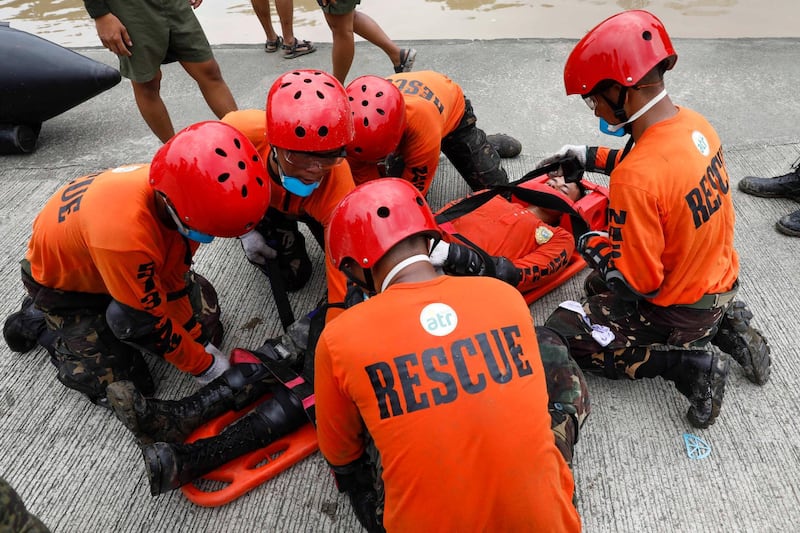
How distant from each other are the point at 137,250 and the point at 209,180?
1.40ft

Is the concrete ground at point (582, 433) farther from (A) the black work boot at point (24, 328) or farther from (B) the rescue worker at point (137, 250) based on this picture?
(B) the rescue worker at point (137, 250)

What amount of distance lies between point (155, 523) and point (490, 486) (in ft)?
5.20

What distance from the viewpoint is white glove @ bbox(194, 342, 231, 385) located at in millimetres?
2699

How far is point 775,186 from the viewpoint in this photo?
145 inches

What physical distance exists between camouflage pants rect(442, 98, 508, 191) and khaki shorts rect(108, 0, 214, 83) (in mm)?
1865

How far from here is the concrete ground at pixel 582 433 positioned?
221 centimetres

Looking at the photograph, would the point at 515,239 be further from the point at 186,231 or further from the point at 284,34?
the point at 284,34

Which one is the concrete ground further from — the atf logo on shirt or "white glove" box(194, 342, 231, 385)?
the atf logo on shirt

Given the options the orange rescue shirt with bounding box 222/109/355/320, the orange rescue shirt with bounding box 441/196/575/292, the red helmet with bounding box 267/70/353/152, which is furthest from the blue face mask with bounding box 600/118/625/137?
the orange rescue shirt with bounding box 222/109/355/320

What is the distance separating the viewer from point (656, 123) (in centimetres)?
214

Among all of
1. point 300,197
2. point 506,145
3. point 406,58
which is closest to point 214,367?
point 300,197

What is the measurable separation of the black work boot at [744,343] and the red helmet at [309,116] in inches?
77.4

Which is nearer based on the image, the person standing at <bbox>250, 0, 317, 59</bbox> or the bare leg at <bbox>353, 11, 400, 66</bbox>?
the bare leg at <bbox>353, 11, 400, 66</bbox>

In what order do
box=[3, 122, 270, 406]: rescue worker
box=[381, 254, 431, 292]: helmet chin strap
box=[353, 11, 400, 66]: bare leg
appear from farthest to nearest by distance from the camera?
box=[353, 11, 400, 66]: bare leg < box=[3, 122, 270, 406]: rescue worker < box=[381, 254, 431, 292]: helmet chin strap
